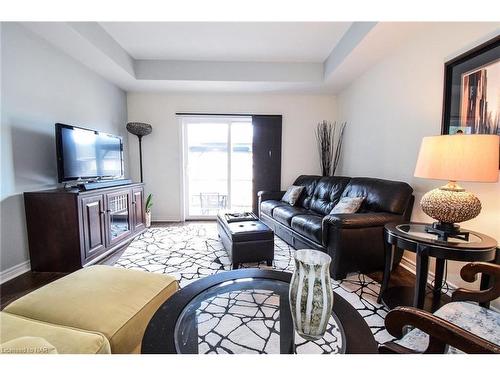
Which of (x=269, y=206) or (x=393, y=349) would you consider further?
(x=269, y=206)

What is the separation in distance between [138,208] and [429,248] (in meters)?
3.51

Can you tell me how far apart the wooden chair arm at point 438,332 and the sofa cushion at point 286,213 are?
2061 mm

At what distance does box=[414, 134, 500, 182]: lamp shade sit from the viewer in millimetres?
1271

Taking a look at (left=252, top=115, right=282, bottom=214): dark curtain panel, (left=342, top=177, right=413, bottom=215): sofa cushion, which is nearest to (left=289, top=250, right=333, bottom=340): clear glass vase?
(left=342, top=177, right=413, bottom=215): sofa cushion

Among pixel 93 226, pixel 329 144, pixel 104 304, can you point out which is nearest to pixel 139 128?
pixel 93 226

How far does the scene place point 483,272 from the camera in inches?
45.8

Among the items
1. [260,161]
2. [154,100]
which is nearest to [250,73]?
[260,161]

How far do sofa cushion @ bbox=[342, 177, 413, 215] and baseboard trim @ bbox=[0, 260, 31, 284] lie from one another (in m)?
3.48

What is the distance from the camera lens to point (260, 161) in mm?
4391

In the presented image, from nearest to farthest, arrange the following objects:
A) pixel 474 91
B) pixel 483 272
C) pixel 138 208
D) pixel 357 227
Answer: pixel 483 272
pixel 474 91
pixel 357 227
pixel 138 208

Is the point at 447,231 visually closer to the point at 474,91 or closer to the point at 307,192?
the point at 474,91

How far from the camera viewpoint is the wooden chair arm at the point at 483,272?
1.14 metres
